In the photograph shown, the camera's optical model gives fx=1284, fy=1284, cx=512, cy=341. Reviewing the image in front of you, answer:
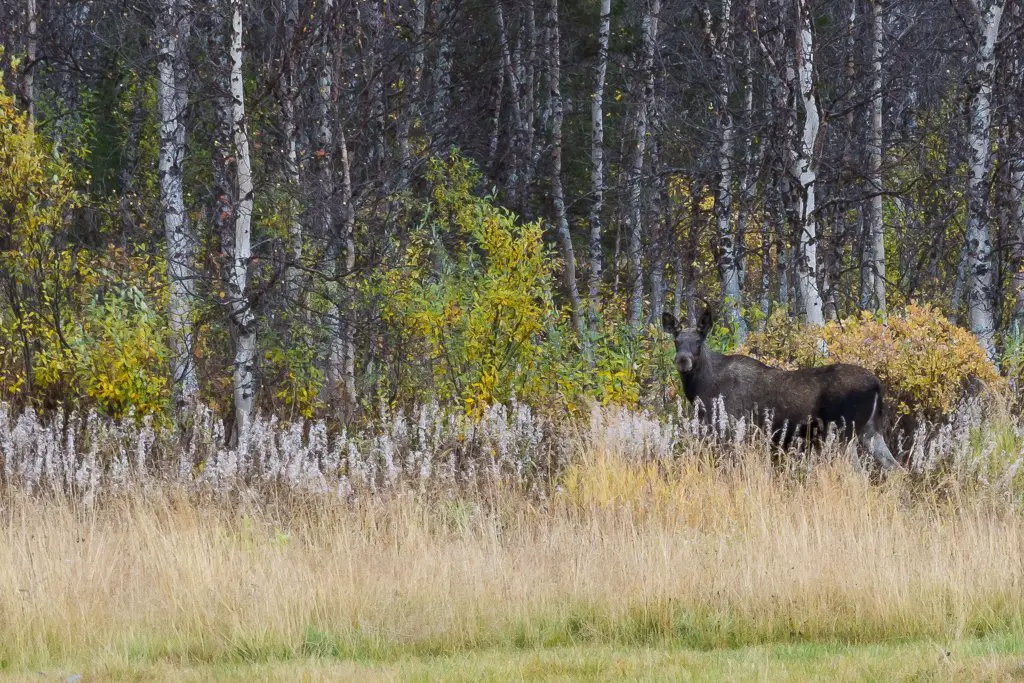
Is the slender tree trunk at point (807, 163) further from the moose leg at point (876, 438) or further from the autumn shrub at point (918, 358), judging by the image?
the moose leg at point (876, 438)

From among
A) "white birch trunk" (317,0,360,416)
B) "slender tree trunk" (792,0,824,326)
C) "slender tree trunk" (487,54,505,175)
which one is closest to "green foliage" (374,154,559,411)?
"white birch trunk" (317,0,360,416)

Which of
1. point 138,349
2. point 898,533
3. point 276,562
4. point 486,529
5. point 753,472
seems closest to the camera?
point 276,562

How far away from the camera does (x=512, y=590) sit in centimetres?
775

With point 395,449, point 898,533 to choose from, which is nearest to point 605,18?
point 395,449

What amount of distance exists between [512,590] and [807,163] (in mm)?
8955

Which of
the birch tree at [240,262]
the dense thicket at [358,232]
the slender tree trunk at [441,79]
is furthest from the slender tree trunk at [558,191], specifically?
the birch tree at [240,262]

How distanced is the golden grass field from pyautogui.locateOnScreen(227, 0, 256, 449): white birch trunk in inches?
102

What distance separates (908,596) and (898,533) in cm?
137

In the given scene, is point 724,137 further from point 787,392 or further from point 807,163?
point 787,392

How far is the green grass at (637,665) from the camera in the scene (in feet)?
20.9

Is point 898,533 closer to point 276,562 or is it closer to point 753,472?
point 753,472

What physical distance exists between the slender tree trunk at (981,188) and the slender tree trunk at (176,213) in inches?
358

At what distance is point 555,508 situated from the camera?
9.95 meters

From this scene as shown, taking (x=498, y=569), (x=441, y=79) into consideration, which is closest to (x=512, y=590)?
(x=498, y=569)
